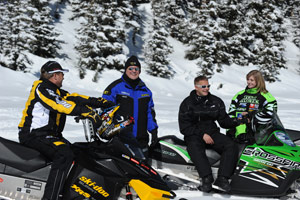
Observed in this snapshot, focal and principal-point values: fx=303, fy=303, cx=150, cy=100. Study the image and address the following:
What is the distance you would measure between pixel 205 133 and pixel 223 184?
0.66m

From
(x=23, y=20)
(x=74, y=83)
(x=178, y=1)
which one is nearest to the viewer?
(x=74, y=83)

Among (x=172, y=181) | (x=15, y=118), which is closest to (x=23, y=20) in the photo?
(x=15, y=118)

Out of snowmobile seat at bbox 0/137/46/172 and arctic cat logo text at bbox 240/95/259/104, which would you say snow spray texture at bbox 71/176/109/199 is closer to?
snowmobile seat at bbox 0/137/46/172

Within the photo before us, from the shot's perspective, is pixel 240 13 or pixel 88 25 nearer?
pixel 88 25

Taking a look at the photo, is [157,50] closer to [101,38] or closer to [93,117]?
[101,38]

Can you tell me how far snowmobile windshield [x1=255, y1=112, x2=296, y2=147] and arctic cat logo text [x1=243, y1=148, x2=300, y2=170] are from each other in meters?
0.13

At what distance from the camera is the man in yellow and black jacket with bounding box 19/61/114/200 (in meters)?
2.92

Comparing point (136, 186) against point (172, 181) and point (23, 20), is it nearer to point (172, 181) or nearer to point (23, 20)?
point (172, 181)

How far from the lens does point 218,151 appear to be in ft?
12.8

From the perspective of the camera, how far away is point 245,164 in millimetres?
3768

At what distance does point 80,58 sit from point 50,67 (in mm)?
18599

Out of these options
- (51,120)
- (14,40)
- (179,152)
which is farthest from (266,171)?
(14,40)

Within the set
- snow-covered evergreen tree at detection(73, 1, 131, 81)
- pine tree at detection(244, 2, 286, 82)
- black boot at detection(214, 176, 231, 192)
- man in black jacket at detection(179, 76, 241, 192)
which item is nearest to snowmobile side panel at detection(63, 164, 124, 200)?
man in black jacket at detection(179, 76, 241, 192)

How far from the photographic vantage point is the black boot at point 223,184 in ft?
11.9
